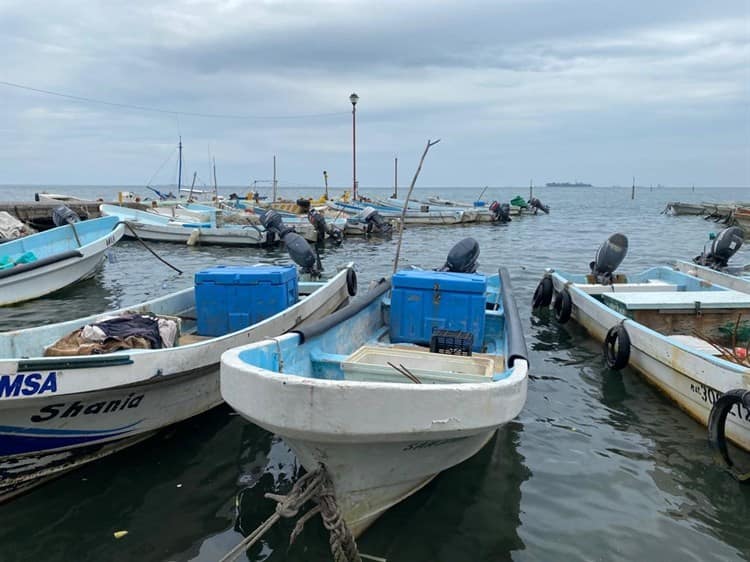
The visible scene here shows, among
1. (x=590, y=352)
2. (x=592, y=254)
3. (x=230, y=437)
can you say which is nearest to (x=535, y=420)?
(x=590, y=352)

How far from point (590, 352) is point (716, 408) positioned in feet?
12.3

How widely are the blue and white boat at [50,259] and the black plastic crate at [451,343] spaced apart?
10257mm


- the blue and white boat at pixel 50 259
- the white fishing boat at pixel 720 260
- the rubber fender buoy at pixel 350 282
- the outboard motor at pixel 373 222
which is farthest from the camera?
the outboard motor at pixel 373 222

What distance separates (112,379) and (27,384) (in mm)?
620

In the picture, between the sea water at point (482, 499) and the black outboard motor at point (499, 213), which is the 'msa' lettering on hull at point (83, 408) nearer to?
the sea water at point (482, 499)

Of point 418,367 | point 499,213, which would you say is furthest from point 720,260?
point 499,213

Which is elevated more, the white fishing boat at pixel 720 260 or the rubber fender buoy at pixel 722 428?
the white fishing boat at pixel 720 260

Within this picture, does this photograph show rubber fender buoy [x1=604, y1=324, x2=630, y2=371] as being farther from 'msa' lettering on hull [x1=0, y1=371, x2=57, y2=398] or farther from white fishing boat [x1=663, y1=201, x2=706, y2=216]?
white fishing boat [x1=663, y1=201, x2=706, y2=216]

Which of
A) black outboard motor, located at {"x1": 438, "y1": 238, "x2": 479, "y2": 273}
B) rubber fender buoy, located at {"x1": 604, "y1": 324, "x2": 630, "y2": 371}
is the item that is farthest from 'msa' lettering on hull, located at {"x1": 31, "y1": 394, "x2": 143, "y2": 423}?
rubber fender buoy, located at {"x1": 604, "y1": 324, "x2": 630, "y2": 371}

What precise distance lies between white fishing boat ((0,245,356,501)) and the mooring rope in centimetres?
197

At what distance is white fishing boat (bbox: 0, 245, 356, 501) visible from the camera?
441cm

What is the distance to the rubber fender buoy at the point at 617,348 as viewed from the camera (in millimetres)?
7242

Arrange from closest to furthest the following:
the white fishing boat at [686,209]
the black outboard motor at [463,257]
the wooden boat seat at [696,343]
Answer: the wooden boat seat at [696,343] < the black outboard motor at [463,257] < the white fishing boat at [686,209]

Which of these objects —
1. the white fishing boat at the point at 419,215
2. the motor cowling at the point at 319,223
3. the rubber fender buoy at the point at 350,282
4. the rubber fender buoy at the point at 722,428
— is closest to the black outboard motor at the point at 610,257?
the rubber fender buoy at the point at 350,282
